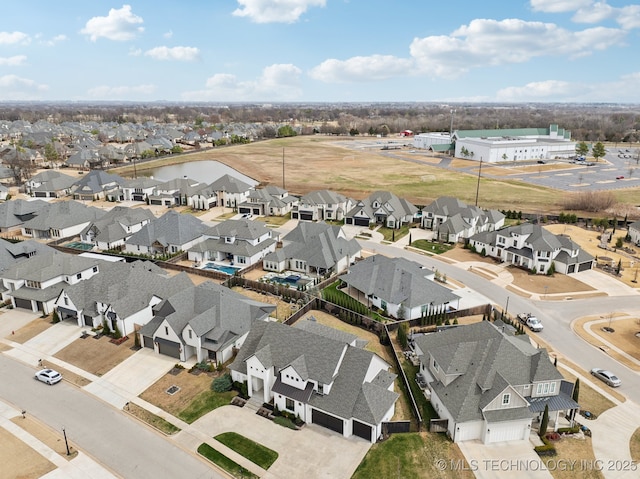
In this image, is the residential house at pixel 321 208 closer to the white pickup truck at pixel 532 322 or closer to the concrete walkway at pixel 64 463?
the white pickup truck at pixel 532 322

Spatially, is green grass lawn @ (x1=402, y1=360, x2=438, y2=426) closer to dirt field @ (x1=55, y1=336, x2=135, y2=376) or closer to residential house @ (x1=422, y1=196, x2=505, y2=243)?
dirt field @ (x1=55, y1=336, x2=135, y2=376)

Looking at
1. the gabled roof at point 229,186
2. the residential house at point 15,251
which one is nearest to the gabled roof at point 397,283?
the residential house at point 15,251

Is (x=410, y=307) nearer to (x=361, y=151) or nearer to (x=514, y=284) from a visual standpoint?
(x=514, y=284)

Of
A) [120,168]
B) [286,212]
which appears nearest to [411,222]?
[286,212]

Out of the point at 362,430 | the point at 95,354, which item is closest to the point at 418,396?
the point at 362,430

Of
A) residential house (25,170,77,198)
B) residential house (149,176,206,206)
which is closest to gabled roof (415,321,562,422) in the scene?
residential house (149,176,206,206)
